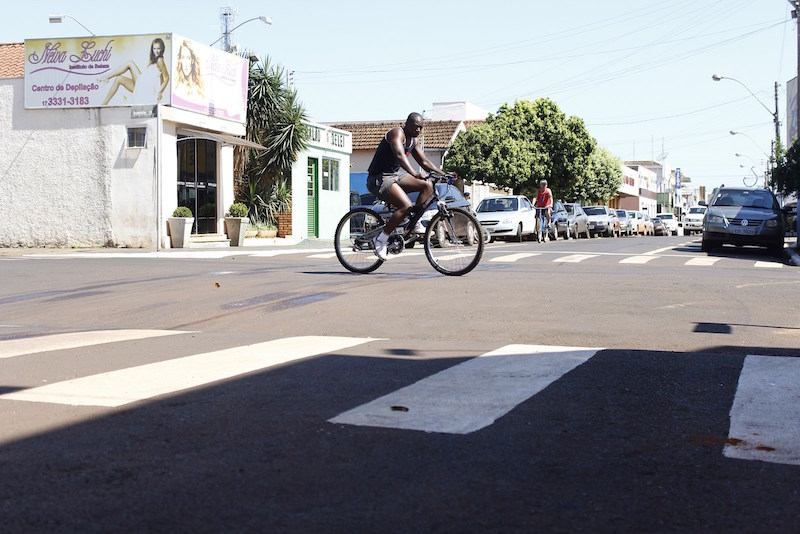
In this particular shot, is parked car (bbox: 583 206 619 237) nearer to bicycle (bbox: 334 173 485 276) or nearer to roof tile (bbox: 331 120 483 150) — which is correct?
roof tile (bbox: 331 120 483 150)

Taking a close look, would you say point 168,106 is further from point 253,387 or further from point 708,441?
point 708,441

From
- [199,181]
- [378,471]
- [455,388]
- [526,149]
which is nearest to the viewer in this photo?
[378,471]

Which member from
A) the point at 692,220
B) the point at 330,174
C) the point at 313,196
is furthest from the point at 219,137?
the point at 692,220

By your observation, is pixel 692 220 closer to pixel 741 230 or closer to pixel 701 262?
pixel 741 230

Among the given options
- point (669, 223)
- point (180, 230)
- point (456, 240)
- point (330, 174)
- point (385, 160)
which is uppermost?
point (330, 174)

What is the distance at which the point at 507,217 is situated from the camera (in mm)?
32094

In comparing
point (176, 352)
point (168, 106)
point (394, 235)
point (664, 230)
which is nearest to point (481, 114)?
point (664, 230)

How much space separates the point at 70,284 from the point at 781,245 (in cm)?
1657

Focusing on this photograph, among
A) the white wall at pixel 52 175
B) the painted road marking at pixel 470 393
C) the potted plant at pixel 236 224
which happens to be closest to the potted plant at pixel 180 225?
the white wall at pixel 52 175

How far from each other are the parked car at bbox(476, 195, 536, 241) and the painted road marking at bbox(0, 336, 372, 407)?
25306mm

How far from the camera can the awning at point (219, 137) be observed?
2747cm

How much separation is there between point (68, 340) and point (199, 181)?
2206 centimetres

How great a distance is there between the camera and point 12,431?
4.09 metres

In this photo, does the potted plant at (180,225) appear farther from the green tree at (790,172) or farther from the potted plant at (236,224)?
the green tree at (790,172)
